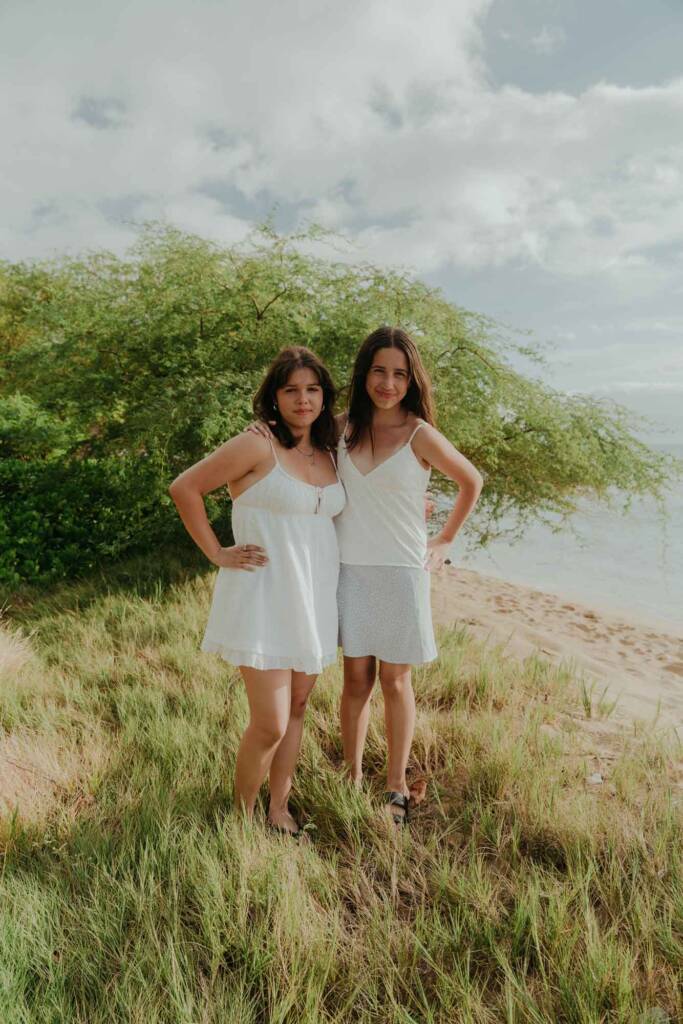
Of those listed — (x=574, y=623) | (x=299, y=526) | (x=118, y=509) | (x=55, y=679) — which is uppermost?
(x=299, y=526)

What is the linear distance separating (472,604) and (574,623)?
1864 millimetres

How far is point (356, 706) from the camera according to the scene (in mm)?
3285

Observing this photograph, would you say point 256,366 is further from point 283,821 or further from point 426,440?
point 283,821

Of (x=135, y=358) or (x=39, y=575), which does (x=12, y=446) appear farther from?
(x=135, y=358)

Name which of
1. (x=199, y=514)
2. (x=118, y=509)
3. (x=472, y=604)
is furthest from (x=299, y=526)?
(x=472, y=604)

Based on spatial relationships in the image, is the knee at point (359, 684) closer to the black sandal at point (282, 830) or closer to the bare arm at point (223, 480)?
the black sandal at point (282, 830)

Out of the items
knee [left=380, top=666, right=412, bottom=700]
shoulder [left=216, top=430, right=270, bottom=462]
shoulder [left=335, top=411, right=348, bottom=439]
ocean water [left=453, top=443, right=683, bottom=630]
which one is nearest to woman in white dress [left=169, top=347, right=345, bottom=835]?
shoulder [left=216, top=430, right=270, bottom=462]

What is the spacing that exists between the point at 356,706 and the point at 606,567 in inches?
473

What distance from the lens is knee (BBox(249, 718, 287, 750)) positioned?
2.84 m

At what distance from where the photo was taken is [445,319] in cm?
667

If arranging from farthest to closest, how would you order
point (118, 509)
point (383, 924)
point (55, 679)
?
1. point (118, 509)
2. point (55, 679)
3. point (383, 924)

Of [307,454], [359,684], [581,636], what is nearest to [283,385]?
[307,454]

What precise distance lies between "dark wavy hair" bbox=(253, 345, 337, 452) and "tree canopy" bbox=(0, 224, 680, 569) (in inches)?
111

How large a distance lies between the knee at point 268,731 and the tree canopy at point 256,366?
11.1 ft
